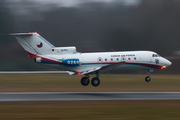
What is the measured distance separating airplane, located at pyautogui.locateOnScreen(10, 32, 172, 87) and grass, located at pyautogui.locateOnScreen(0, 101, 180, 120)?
855 centimetres

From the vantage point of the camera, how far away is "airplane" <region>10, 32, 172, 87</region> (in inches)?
946

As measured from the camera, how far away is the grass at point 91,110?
39.2 feet

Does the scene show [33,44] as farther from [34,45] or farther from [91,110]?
[91,110]

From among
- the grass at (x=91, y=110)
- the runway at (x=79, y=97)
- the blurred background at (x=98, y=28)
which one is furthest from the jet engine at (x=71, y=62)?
the blurred background at (x=98, y=28)

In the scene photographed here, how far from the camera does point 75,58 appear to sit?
24609mm

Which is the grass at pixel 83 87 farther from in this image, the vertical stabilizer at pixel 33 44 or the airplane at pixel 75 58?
the vertical stabilizer at pixel 33 44

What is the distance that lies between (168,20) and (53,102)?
46.1m

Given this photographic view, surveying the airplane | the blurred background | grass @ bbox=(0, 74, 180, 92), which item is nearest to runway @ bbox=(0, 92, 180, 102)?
grass @ bbox=(0, 74, 180, 92)

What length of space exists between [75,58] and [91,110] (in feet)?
37.9

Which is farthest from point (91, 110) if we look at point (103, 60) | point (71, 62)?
point (103, 60)

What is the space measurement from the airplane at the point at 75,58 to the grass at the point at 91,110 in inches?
337

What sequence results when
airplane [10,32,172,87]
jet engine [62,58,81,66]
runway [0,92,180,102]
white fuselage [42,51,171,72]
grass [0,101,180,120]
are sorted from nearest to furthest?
grass [0,101,180,120], runway [0,92,180,102], airplane [10,32,172,87], jet engine [62,58,81,66], white fuselage [42,51,171,72]

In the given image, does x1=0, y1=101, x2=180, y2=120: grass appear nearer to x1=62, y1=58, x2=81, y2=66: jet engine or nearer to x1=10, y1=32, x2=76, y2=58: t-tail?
x1=62, y1=58, x2=81, y2=66: jet engine

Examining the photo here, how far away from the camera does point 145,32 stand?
55625mm
